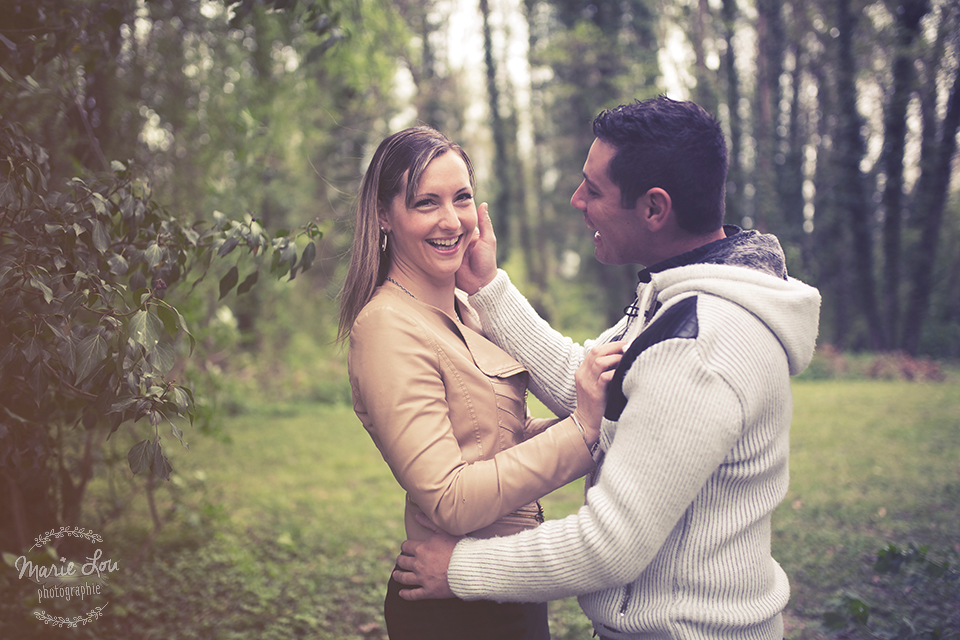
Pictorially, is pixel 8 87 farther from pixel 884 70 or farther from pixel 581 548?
pixel 884 70

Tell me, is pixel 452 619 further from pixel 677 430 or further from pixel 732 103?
pixel 732 103

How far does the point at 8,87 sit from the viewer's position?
2.45 m

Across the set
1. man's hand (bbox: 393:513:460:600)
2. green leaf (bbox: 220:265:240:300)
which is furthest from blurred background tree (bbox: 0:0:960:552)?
man's hand (bbox: 393:513:460:600)

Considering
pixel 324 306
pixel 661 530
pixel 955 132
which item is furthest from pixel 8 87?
pixel 955 132

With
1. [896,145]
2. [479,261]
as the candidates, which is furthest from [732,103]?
[479,261]

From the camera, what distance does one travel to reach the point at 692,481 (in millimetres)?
1452

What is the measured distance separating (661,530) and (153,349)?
146 centimetres

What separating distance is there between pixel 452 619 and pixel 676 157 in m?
1.49

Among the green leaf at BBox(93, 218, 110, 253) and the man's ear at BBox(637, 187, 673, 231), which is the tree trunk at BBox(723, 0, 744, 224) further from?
the green leaf at BBox(93, 218, 110, 253)

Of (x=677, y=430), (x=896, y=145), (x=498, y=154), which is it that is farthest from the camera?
(x=498, y=154)

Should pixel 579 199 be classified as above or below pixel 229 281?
above

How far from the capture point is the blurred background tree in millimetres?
3529

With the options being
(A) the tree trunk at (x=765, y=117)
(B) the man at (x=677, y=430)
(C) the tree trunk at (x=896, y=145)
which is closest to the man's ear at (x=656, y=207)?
(B) the man at (x=677, y=430)

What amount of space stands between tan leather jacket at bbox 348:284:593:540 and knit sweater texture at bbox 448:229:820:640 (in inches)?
4.8
